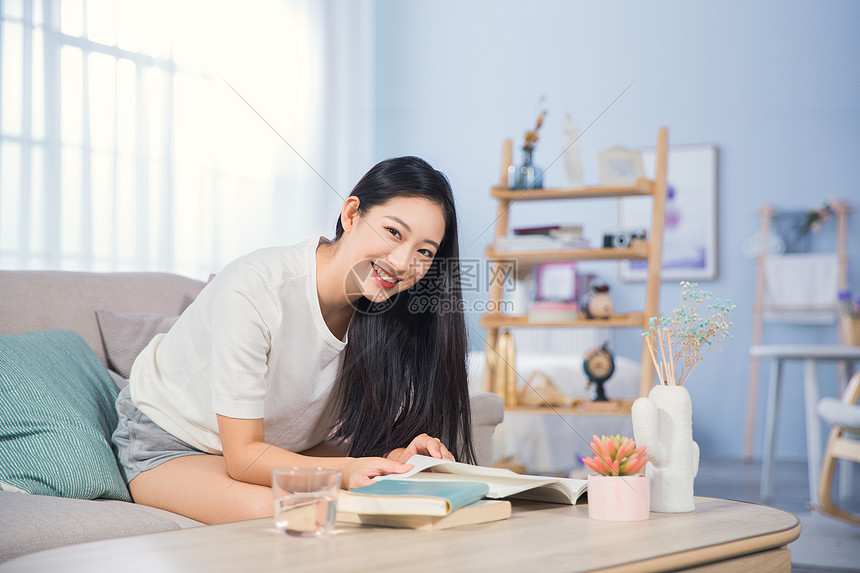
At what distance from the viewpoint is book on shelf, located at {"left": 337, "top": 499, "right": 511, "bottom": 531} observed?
80 centimetres

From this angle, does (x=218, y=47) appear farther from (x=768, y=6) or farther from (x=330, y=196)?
(x=768, y=6)

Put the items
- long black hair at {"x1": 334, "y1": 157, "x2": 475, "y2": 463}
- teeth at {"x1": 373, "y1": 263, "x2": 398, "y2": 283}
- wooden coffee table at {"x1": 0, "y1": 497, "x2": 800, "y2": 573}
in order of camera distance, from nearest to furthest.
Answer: wooden coffee table at {"x1": 0, "y1": 497, "x2": 800, "y2": 573}
teeth at {"x1": 373, "y1": 263, "x2": 398, "y2": 283}
long black hair at {"x1": 334, "y1": 157, "x2": 475, "y2": 463}

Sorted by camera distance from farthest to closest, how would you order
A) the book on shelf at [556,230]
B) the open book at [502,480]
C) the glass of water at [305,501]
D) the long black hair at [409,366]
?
the book on shelf at [556,230] → the long black hair at [409,366] → the open book at [502,480] → the glass of water at [305,501]

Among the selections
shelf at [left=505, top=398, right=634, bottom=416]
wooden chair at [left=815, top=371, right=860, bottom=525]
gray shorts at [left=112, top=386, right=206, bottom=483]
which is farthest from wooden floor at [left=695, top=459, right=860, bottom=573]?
gray shorts at [left=112, top=386, right=206, bottom=483]

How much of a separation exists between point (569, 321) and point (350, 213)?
1.47m

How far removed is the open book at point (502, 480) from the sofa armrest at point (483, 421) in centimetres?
53

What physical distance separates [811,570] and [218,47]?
276cm

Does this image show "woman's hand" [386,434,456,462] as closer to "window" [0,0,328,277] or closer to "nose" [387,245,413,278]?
"nose" [387,245,413,278]

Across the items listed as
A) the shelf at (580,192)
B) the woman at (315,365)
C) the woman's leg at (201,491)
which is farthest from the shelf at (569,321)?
the woman's leg at (201,491)

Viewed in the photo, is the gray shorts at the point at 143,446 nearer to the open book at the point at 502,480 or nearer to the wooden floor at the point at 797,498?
the open book at the point at 502,480

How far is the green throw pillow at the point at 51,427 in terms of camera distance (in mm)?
1135

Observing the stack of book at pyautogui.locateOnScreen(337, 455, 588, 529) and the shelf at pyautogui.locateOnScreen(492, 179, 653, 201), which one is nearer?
the stack of book at pyautogui.locateOnScreen(337, 455, 588, 529)

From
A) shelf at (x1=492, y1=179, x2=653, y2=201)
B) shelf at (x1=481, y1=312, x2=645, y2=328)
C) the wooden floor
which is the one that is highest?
shelf at (x1=492, y1=179, x2=653, y2=201)

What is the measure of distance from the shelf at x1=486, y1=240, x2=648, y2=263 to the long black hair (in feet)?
4.11
